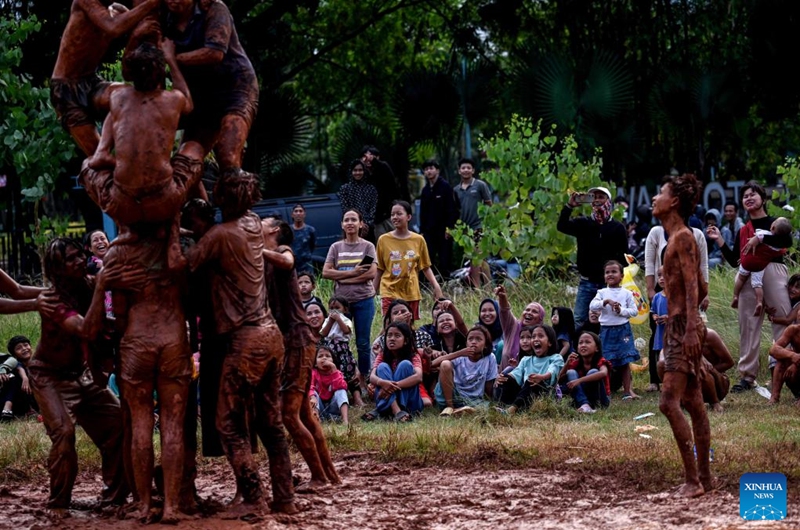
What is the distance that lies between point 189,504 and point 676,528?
299 cm

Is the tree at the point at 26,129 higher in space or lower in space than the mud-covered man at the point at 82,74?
higher

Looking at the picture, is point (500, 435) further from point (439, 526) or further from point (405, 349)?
point (439, 526)

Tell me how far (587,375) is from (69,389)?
548cm

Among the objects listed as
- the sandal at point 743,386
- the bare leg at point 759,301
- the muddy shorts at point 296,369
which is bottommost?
the sandal at point 743,386

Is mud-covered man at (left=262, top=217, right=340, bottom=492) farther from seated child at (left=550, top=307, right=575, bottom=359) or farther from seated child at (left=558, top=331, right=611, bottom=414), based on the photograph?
seated child at (left=550, top=307, right=575, bottom=359)

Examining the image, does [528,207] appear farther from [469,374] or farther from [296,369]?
[296,369]

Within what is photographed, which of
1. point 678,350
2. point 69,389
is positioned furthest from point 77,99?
point 678,350

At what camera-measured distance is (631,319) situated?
43.2 feet

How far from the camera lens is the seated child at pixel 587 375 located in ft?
39.1

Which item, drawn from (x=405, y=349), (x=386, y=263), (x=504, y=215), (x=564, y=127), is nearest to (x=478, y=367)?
(x=405, y=349)

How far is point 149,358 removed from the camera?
758 centimetres

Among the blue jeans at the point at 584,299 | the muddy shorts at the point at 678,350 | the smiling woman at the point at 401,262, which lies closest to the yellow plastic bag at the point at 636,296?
the blue jeans at the point at 584,299

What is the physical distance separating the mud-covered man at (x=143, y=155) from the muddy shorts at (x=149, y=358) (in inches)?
19.6

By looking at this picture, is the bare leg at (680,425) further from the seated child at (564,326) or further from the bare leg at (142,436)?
the seated child at (564,326)
